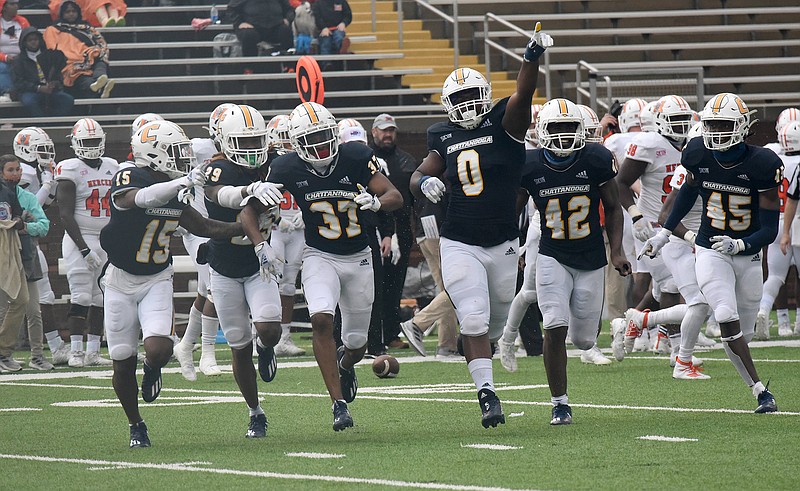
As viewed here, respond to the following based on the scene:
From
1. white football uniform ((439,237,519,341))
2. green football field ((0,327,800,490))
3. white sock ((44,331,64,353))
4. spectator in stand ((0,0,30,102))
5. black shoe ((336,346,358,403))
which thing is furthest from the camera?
spectator in stand ((0,0,30,102))

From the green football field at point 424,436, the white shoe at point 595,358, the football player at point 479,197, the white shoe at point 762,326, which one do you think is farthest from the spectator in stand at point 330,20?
the football player at point 479,197

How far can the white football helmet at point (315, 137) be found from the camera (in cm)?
A: 715

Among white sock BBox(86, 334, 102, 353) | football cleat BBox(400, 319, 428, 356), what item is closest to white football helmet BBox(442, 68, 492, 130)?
football cleat BBox(400, 319, 428, 356)

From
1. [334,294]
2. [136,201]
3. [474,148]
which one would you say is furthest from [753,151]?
[136,201]

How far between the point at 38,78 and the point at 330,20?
378cm

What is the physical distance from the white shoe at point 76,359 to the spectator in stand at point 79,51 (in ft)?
Answer: 17.8

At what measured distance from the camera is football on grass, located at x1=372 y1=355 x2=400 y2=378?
984 centimetres

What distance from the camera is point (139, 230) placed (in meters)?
7.00

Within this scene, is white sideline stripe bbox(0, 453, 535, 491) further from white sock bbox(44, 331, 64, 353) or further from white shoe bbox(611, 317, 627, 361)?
white sock bbox(44, 331, 64, 353)

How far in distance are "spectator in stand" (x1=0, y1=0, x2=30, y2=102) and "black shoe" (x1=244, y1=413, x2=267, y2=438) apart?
1015 centimetres

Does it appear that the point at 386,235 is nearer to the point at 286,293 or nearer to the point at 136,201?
the point at 286,293

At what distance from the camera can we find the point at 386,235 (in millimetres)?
11461

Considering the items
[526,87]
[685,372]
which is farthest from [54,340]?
[526,87]

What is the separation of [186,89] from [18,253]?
6169mm
